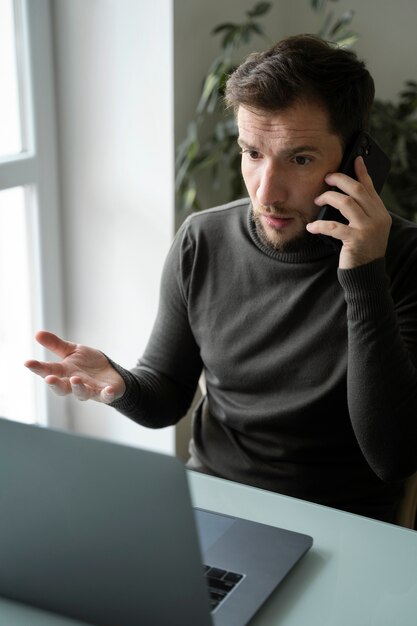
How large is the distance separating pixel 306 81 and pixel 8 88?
1.08 meters

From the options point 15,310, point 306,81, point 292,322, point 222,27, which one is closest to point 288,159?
point 306,81

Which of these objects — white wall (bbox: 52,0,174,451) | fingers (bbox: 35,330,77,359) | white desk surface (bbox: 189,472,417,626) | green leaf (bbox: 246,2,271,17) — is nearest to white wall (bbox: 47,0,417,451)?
white wall (bbox: 52,0,174,451)

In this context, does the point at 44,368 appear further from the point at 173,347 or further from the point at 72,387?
the point at 173,347

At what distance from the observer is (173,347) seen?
5.62 ft

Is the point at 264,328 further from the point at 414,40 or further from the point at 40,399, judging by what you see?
the point at 414,40

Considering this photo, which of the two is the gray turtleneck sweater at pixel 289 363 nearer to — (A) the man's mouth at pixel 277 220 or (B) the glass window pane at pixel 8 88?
(A) the man's mouth at pixel 277 220

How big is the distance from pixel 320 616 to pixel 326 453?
0.57 metres

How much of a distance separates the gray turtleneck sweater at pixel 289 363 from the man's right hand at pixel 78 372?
76 millimetres

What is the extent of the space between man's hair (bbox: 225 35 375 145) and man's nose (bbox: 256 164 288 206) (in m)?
0.10

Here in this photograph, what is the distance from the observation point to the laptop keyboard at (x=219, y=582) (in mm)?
1029

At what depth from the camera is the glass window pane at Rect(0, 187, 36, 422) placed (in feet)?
7.66

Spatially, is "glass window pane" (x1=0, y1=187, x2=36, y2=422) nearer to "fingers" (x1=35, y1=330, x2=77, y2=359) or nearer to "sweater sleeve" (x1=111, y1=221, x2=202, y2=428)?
"sweater sleeve" (x1=111, y1=221, x2=202, y2=428)

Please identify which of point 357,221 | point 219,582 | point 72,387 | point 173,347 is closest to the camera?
point 219,582

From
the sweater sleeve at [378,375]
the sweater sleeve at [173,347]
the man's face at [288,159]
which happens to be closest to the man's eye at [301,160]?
the man's face at [288,159]
